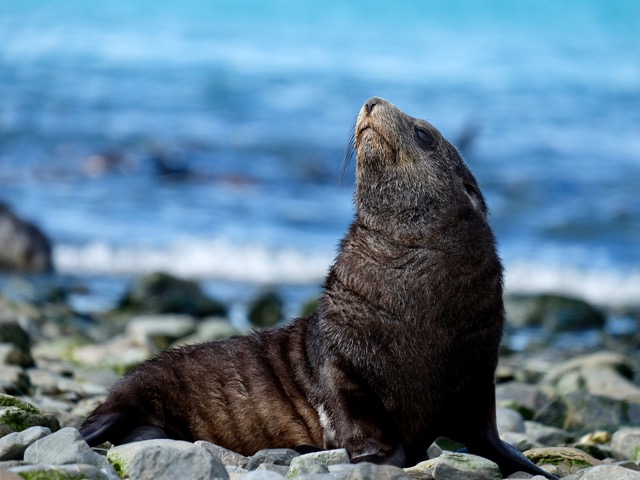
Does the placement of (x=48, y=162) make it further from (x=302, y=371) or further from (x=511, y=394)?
(x=302, y=371)

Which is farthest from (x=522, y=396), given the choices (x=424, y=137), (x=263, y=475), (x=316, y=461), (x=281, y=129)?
(x=281, y=129)

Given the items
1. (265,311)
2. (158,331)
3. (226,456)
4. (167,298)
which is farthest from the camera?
(167,298)

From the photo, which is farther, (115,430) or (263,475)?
(115,430)

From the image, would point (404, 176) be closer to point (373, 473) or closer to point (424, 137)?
point (424, 137)

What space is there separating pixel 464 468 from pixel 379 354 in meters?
0.67

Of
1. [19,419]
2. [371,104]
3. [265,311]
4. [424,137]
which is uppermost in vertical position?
[371,104]

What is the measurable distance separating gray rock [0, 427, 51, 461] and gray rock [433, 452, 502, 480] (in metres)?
1.66

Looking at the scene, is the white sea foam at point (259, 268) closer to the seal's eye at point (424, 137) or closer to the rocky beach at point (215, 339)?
the rocky beach at point (215, 339)

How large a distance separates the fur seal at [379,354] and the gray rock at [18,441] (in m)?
0.68

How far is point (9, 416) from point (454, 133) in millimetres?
23611

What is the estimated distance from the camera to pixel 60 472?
4.43 meters

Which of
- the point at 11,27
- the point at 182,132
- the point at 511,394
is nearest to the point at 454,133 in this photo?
the point at 182,132

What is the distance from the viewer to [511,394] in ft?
28.7

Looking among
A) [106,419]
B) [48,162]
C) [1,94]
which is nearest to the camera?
[106,419]
